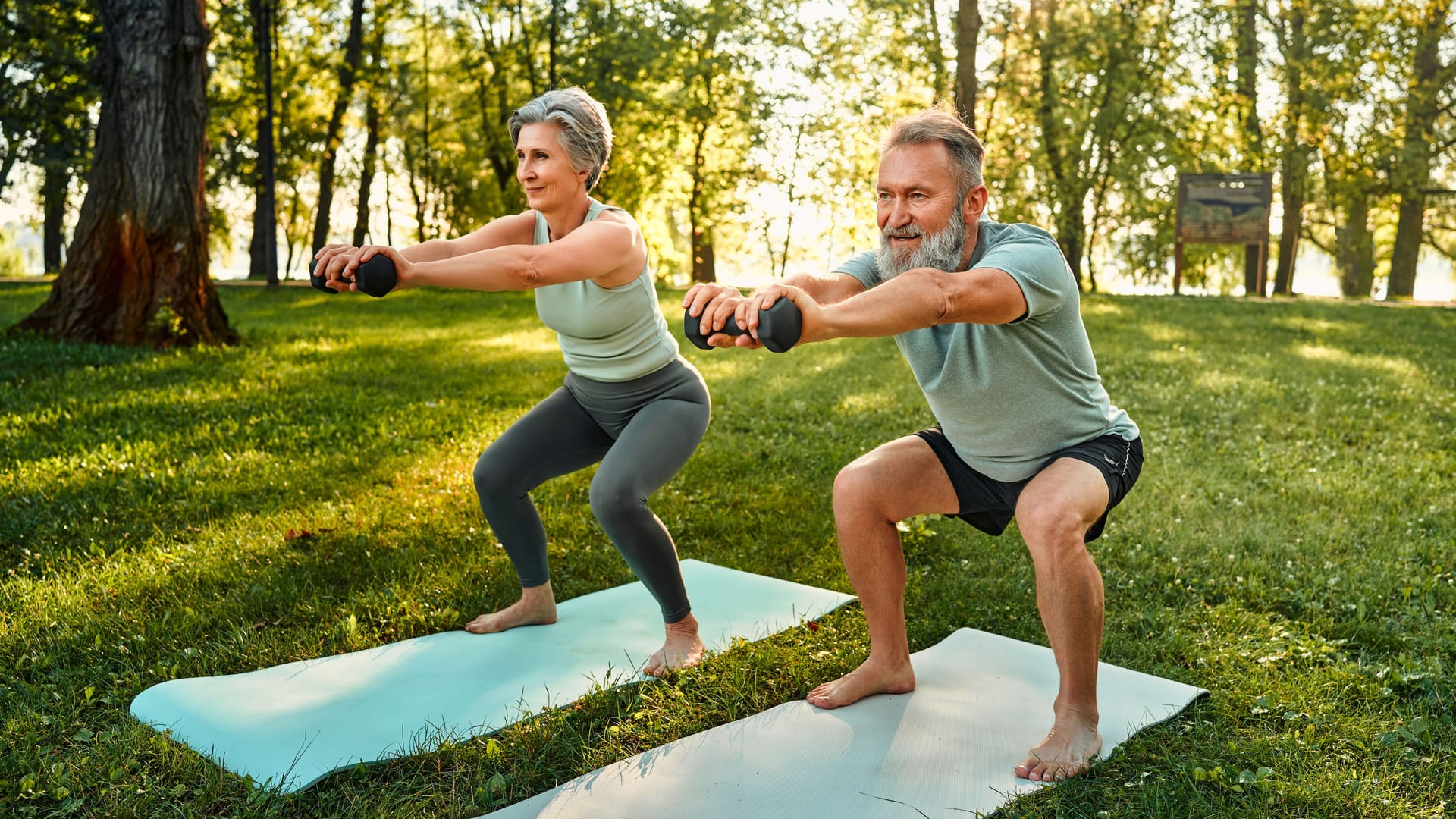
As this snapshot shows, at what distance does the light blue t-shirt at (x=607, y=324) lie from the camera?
3531 millimetres

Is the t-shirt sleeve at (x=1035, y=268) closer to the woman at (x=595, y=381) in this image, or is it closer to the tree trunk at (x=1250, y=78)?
the woman at (x=595, y=381)

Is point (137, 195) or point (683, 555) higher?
point (137, 195)

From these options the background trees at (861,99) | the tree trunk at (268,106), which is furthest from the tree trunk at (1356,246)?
the tree trunk at (268,106)

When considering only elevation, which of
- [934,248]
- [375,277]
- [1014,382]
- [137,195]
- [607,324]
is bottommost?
[1014,382]

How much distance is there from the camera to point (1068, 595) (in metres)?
2.85

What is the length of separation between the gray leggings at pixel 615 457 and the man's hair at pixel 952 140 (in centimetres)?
116

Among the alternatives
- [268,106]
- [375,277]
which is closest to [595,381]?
[375,277]

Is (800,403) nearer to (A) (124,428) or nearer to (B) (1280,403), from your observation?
(B) (1280,403)

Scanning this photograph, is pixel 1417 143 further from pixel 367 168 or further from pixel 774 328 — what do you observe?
pixel 774 328

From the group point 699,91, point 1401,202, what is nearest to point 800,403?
point 699,91

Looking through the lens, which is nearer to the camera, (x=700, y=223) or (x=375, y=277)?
(x=375, y=277)

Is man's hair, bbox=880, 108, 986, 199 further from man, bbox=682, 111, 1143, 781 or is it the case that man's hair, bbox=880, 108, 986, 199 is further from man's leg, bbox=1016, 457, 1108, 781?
man's leg, bbox=1016, 457, 1108, 781

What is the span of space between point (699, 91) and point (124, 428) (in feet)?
68.9

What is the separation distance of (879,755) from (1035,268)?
1433mm
